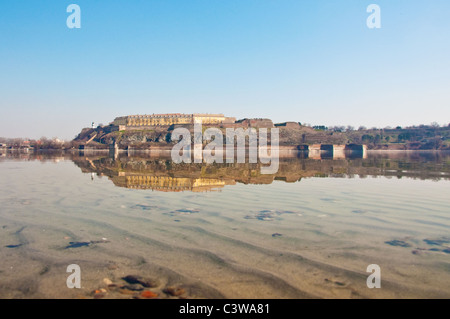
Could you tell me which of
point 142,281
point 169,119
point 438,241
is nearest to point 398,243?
point 438,241

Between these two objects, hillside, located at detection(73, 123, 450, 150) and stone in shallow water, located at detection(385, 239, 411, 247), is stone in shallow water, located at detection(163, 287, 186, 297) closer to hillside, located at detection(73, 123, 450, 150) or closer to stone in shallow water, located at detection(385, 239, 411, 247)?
stone in shallow water, located at detection(385, 239, 411, 247)

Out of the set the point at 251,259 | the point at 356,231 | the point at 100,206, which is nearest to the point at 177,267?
the point at 251,259

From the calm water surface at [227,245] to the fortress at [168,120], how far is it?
150 m

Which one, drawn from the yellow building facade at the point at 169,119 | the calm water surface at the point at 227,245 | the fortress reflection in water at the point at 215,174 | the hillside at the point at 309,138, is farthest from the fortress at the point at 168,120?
the calm water surface at the point at 227,245

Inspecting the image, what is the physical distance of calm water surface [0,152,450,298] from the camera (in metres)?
5.28

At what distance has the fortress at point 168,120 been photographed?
162 m

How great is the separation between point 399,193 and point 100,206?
40.0ft

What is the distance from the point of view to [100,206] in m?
11.7

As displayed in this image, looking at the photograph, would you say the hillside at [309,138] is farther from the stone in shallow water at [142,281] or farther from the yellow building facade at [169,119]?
the stone in shallow water at [142,281]
